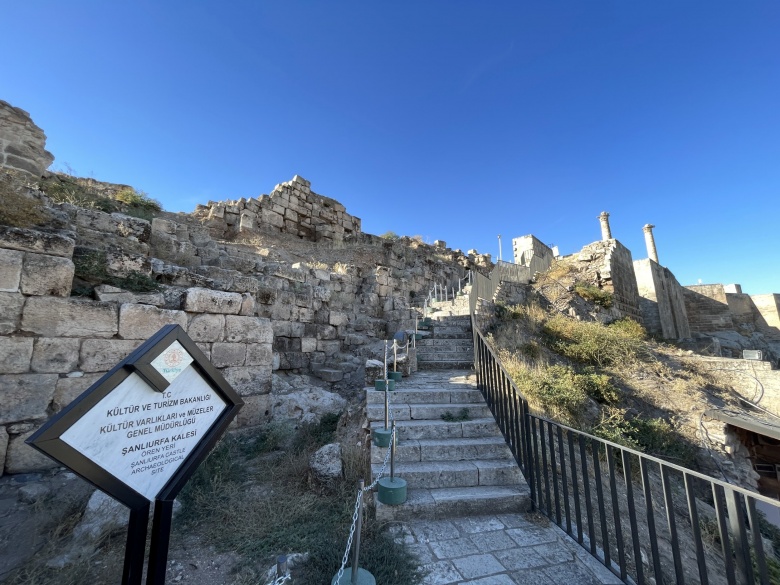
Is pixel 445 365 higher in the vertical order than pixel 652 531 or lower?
higher

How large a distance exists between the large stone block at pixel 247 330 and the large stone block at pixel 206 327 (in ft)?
0.36

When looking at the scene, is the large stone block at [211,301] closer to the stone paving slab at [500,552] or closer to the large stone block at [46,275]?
the large stone block at [46,275]

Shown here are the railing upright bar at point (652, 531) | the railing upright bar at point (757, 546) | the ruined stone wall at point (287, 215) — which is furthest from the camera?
the ruined stone wall at point (287, 215)

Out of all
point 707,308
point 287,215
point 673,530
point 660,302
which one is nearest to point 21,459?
point 673,530

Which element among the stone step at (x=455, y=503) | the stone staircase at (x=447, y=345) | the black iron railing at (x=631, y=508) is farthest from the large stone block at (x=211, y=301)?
the black iron railing at (x=631, y=508)

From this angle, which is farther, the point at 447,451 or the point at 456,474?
the point at 447,451

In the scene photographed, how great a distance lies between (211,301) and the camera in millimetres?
5301

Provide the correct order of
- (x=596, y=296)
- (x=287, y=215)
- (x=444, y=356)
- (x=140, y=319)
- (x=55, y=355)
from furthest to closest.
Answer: (x=287, y=215), (x=596, y=296), (x=444, y=356), (x=140, y=319), (x=55, y=355)

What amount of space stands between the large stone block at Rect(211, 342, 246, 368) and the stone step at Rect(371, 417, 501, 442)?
2.52 m

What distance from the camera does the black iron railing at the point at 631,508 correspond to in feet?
6.53

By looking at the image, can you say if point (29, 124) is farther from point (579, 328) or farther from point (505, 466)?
point (579, 328)

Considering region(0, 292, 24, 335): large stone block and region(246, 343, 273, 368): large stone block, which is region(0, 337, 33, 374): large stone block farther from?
region(246, 343, 273, 368): large stone block

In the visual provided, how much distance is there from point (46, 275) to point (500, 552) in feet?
19.0

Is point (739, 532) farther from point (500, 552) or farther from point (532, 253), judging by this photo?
point (532, 253)
